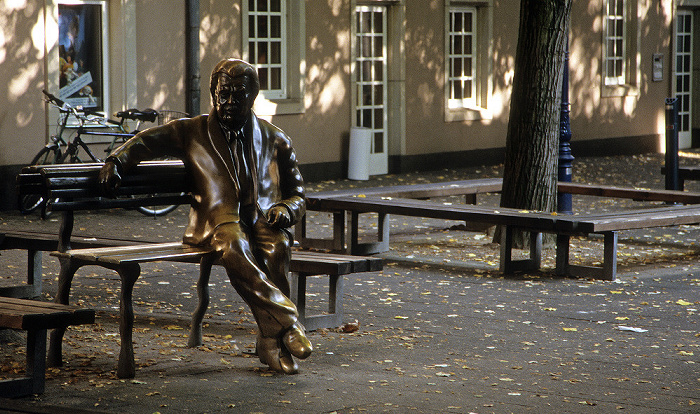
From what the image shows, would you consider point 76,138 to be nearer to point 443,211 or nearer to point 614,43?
point 443,211

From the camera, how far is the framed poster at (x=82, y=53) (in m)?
14.1

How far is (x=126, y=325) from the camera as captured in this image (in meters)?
5.72

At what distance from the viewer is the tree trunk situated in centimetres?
1055

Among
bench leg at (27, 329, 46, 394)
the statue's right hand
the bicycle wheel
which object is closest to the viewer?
→ bench leg at (27, 329, 46, 394)

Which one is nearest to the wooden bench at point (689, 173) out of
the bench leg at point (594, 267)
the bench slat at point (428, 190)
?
the bench slat at point (428, 190)

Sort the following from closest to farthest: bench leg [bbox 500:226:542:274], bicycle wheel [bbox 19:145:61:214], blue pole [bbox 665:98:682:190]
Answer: bench leg [bbox 500:226:542:274], bicycle wheel [bbox 19:145:61:214], blue pole [bbox 665:98:682:190]

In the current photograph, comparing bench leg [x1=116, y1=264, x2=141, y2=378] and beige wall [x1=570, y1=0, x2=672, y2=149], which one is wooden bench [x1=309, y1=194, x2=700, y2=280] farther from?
beige wall [x1=570, y1=0, x2=672, y2=149]

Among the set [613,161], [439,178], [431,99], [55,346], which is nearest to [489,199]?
[439,178]

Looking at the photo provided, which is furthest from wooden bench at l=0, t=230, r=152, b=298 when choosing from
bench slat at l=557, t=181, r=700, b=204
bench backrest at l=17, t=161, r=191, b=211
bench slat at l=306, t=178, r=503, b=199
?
bench slat at l=557, t=181, r=700, b=204

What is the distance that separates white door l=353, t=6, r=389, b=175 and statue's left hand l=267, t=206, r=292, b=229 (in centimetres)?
1215

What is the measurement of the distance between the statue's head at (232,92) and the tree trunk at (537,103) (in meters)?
Answer: 4.97

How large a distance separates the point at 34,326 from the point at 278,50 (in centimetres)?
1221

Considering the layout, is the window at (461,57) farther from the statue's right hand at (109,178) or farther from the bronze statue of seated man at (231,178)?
the statue's right hand at (109,178)

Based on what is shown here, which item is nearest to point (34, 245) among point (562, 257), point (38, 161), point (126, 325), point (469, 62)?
point (126, 325)
